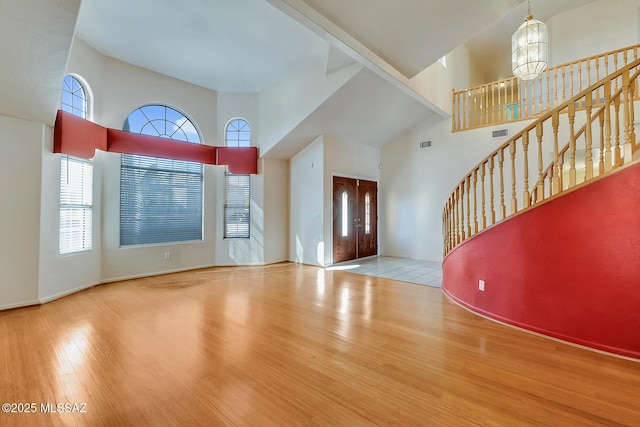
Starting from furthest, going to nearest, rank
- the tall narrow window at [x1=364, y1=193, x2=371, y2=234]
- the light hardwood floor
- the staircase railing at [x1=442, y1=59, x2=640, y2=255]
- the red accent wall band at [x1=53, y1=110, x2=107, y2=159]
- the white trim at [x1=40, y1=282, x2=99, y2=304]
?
1. the tall narrow window at [x1=364, y1=193, x2=371, y2=234]
2. the red accent wall band at [x1=53, y1=110, x2=107, y2=159]
3. the white trim at [x1=40, y1=282, x2=99, y2=304]
4. the staircase railing at [x1=442, y1=59, x2=640, y2=255]
5. the light hardwood floor

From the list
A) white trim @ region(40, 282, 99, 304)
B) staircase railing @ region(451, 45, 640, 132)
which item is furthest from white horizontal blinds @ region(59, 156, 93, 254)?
staircase railing @ region(451, 45, 640, 132)

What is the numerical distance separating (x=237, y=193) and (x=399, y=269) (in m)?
4.22

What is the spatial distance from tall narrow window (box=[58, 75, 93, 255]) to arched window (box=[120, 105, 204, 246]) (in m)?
0.54

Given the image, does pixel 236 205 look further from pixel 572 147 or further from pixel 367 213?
pixel 572 147

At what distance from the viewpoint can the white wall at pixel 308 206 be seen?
653 centimetres

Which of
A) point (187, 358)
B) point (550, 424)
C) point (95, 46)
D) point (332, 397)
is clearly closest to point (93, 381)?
point (187, 358)

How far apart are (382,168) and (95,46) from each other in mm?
6882

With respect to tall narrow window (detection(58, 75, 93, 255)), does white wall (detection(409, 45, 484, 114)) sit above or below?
above

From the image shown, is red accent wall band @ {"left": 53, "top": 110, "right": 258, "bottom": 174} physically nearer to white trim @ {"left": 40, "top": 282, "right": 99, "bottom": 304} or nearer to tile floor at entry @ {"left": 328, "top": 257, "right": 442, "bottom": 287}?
white trim @ {"left": 40, "top": 282, "right": 99, "bottom": 304}

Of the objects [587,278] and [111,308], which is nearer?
[587,278]

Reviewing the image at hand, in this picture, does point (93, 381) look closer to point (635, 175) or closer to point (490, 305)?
point (490, 305)

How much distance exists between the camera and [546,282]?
276 centimetres

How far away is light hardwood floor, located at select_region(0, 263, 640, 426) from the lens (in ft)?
5.60

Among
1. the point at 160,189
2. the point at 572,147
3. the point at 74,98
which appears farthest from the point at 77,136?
the point at 572,147
